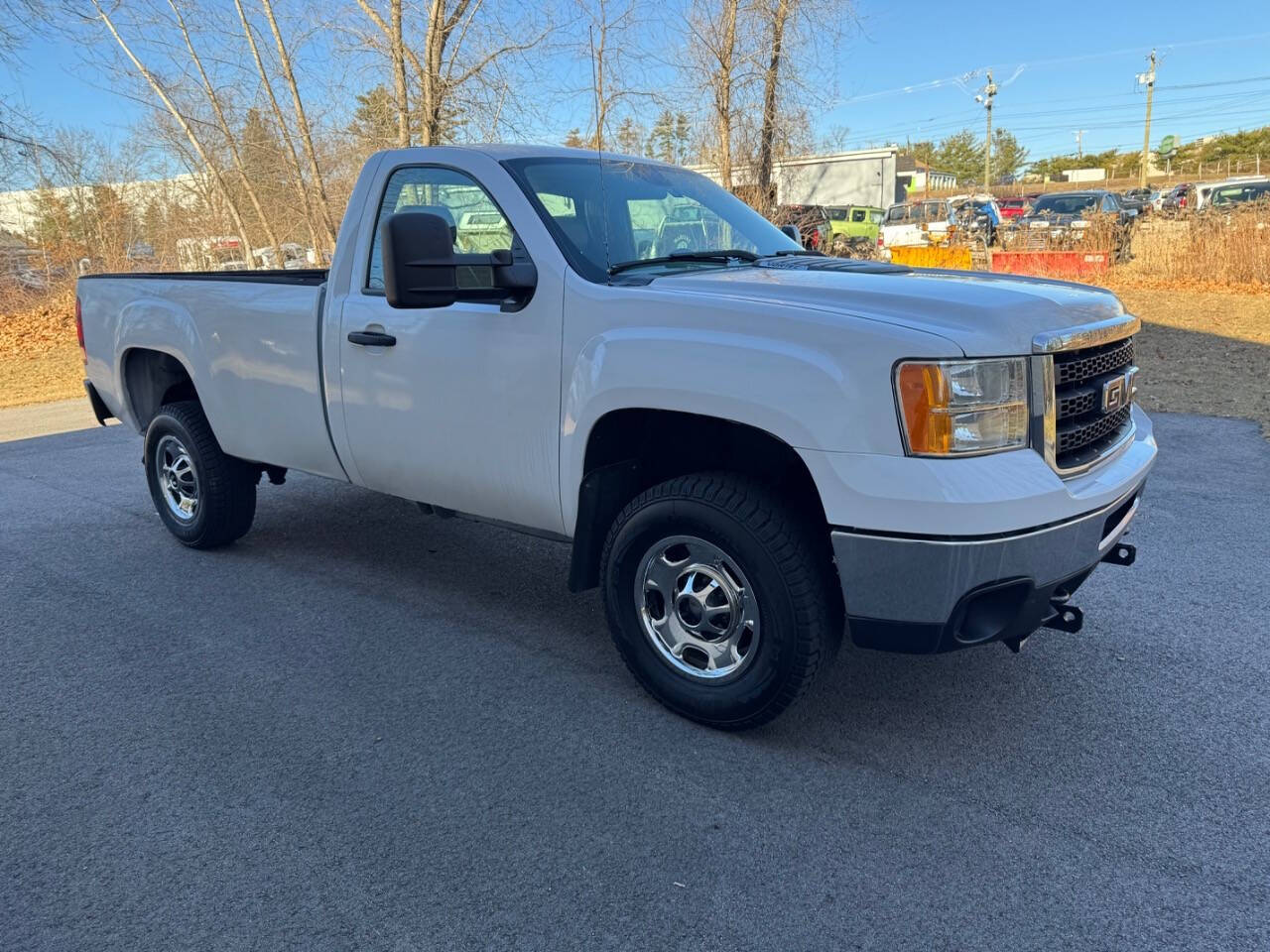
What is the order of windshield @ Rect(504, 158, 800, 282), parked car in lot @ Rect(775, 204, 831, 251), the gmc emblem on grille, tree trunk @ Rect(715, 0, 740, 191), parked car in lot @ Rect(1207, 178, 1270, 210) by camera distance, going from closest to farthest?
the gmc emblem on grille
windshield @ Rect(504, 158, 800, 282)
tree trunk @ Rect(715, 0, 740, 191)
parked car in lot @ Rect(775, 204, 831, 251)
parked car in lot @ Rect(1207, 178, 1270, 210)

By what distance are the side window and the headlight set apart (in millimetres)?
1813

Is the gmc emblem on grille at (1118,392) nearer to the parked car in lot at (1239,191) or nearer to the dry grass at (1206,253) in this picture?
the dry grass at (1206,253)

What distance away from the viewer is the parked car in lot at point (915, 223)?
82.4ft

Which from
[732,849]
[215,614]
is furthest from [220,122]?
[732,849]

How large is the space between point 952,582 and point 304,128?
1332 centimetres

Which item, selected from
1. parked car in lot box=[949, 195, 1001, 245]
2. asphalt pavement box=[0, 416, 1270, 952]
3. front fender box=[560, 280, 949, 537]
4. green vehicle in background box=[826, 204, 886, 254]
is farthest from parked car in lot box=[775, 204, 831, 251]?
front fender box=[560, 280, 949, 537]

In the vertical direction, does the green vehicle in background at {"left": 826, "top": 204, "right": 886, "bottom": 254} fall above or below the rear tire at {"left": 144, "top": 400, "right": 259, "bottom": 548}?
above

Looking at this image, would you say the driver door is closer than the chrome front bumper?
No

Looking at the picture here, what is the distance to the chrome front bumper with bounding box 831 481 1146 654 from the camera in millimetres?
2777

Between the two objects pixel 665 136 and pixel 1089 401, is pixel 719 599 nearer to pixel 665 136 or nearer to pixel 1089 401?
pixel 1089 401

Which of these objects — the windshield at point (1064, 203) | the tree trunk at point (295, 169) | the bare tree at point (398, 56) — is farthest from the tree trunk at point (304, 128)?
the windshield at point (1064, 203)

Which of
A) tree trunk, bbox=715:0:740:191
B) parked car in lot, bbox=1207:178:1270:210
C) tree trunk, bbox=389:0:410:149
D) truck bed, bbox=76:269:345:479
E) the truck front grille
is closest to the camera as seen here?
the truck front grille

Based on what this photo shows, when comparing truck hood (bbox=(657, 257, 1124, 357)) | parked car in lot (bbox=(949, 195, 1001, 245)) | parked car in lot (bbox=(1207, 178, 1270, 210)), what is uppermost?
parked car in lot (bbox=(1207, 178, 1270, 210))

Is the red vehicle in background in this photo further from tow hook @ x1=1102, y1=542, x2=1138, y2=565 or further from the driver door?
the driver door
